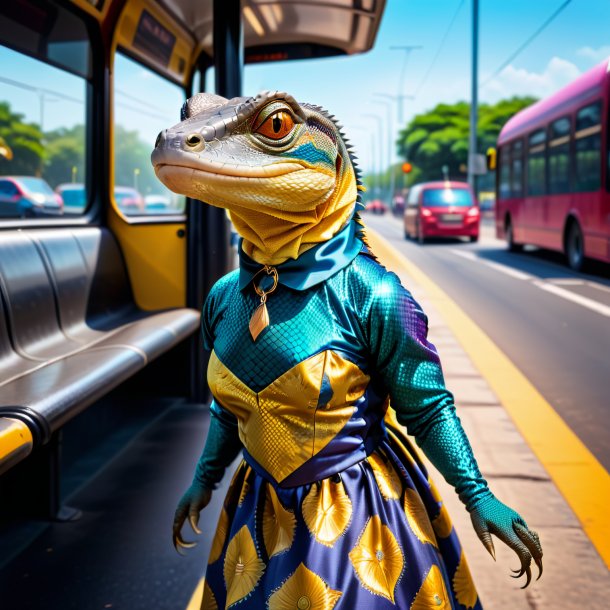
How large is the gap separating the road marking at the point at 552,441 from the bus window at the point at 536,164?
8124 millimetres

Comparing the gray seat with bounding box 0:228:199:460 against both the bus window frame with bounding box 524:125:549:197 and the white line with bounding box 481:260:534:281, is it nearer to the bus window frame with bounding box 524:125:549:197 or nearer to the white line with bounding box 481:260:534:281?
the white line with bounding box 481:260:534:281

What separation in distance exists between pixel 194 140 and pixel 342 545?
72 cm

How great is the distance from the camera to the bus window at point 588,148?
11.6 meters

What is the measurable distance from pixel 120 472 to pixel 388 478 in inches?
112

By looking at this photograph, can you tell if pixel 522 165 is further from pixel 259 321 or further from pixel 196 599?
pixel 259 321

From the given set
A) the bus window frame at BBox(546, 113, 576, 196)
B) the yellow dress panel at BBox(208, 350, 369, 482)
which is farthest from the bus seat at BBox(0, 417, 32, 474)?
the bus window frame at BBox(546, 113, 576, 196)

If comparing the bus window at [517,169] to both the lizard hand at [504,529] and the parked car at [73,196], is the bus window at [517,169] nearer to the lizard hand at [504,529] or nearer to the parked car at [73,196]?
the parked car at [73,196]

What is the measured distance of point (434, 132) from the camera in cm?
7381

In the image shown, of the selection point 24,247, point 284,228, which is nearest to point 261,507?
point 284,228

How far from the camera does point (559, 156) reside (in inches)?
535

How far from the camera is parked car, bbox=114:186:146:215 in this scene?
549 centimetres

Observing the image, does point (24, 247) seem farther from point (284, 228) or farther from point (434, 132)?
point (434, 132)

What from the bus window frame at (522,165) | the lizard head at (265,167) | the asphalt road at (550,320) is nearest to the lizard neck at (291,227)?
the lizard head at (265,167)

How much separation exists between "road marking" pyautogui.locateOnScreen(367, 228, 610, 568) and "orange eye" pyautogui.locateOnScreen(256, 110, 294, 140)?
1.42 ft
